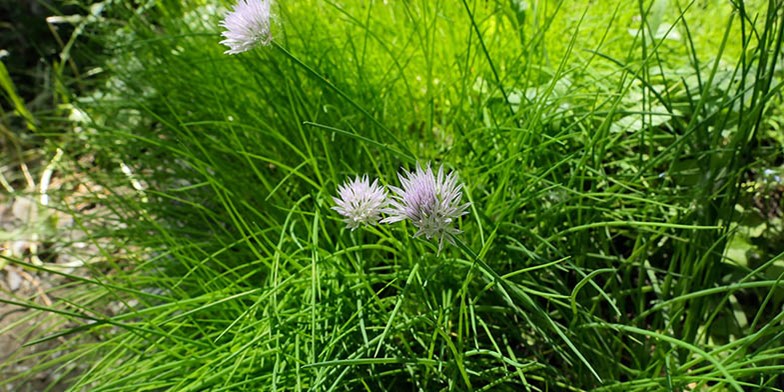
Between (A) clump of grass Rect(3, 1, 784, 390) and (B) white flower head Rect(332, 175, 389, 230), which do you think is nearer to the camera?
(B) white flower head Rect(332, 175, 389, 230)

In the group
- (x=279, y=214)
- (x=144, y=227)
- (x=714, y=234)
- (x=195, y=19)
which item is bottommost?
(x=144, y=227)

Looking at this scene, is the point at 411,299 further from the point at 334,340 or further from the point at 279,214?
the point at 279,214

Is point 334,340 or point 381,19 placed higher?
point 381,19

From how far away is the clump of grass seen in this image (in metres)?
0.87

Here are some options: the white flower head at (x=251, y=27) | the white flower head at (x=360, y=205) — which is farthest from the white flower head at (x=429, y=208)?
the white flower head at (x=251, y=27)

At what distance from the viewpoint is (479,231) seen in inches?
37.1

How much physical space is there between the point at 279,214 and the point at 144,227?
34 centimetres

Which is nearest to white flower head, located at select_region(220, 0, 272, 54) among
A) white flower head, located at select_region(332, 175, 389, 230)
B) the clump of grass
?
the clump of grass

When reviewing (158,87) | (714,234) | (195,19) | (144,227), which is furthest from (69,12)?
(714,234)

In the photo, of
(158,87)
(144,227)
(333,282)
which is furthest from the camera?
(158,87)

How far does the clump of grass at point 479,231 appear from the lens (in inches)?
34.2

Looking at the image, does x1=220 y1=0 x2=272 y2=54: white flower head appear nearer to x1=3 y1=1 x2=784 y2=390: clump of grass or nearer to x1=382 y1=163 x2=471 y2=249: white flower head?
x1=3 y1=1 x2=784 y2=390: clump of grass

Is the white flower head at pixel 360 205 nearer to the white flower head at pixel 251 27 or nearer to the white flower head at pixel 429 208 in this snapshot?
the white flower head at pixel 429 208

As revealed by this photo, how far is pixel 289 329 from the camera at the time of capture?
0.88 m
